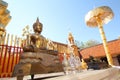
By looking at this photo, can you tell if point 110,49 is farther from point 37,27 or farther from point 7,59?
point 37,27

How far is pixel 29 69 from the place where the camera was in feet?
5.69

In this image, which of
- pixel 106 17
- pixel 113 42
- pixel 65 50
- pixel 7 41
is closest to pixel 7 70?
pixel 7 41

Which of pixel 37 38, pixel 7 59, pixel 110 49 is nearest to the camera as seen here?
pixel 37 38

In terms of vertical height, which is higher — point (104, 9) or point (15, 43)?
point (104, 9)

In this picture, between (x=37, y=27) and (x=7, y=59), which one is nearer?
(x=37, y=27)

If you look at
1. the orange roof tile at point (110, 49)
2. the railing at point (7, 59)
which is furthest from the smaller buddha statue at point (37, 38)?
the orange roof tile at point (110, 49)

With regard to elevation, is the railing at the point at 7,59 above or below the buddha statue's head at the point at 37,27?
below

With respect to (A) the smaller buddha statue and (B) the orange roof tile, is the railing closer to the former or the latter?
(A) the smaller buddha statue

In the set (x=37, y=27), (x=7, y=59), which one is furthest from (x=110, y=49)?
(x=37, y=27)

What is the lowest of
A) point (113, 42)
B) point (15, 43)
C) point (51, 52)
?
point (51, 52)

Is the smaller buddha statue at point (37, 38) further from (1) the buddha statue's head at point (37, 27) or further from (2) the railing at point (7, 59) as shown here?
(2) the railing at point (7, 59)

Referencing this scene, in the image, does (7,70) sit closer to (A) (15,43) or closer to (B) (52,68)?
(A) (15,43)

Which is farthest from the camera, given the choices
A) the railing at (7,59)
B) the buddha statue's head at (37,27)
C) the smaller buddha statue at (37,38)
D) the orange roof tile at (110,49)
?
the orange roof tile at (110,49)

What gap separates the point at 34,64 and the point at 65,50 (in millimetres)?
6974
